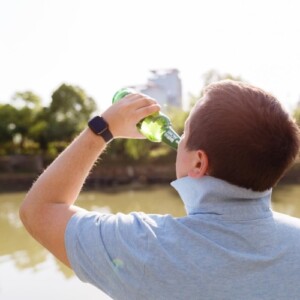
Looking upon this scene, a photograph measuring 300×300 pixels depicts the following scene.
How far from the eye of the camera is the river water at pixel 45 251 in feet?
11.0

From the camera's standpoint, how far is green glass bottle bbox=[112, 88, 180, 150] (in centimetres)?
75

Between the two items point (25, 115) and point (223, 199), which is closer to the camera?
point (223, 199)

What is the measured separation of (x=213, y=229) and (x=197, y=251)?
0.03 m

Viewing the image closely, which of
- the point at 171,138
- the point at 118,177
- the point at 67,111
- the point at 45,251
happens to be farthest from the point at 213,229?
the point at 67,111

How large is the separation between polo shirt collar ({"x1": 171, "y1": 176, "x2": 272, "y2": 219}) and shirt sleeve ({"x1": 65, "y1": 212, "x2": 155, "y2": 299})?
0.06 meters

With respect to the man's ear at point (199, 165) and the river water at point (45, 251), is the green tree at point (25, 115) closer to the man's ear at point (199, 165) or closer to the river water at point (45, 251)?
the river water at point (45, 251)

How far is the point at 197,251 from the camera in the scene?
46 cm

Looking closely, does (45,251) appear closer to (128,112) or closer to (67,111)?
(128,112)

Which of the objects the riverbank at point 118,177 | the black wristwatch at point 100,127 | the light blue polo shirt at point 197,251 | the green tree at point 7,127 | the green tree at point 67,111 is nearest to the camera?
the light blue polo shirt at point 197,251

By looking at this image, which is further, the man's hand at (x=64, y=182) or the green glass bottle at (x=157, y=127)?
the green glass bottle at (x=157, y=127)

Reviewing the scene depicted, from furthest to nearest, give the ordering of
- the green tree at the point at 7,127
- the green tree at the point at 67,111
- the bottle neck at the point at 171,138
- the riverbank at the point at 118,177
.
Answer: the green tree at the point at 7,127
the green tree at the point at 67,111
the riverbank at the point at 118,177
the bottle neck at the point at 171,138

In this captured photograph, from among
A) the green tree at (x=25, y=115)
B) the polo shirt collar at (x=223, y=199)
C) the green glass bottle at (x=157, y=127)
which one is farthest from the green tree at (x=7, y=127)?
the polo shirt collar at (x=223, y=199)

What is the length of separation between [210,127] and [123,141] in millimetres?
10009

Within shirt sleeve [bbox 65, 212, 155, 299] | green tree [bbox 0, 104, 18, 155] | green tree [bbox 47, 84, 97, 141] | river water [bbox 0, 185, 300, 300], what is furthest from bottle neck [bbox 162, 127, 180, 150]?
green tree [bbox 0, 104, 18, 155]
